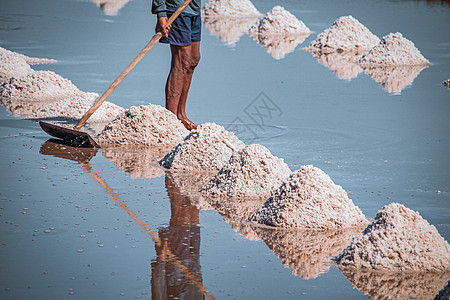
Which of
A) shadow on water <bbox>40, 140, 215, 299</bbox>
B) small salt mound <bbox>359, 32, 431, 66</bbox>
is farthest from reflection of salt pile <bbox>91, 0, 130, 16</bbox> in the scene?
shadow on water <bbox>40, 140, 215, 299</bbox>

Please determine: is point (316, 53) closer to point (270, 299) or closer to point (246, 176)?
point (246, 176)

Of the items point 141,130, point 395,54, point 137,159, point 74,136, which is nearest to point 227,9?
point 395,54

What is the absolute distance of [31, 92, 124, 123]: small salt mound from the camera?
23.4 feet

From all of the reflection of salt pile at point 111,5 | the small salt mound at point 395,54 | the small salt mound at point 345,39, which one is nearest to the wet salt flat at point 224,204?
the small salt mound at point 395,54

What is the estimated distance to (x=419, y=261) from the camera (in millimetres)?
3418

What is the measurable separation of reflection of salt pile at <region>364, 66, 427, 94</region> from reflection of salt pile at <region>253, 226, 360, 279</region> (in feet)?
17.0

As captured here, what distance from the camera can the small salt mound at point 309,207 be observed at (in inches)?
159

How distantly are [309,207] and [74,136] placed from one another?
8.60ft

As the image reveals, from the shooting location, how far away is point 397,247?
345 centimetres

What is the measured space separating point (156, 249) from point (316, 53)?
357 inches

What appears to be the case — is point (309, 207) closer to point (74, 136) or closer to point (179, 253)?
point (179, 253)

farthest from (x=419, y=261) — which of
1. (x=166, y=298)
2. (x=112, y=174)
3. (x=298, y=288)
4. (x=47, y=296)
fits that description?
(x=112, y=174)

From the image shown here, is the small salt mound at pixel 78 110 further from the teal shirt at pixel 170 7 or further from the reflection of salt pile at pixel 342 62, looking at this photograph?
the reflection of salt pile at pixel 342 62

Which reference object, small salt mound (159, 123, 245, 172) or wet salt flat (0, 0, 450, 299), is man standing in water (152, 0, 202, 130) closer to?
wet salt flat (0, 0, 450, 299)
